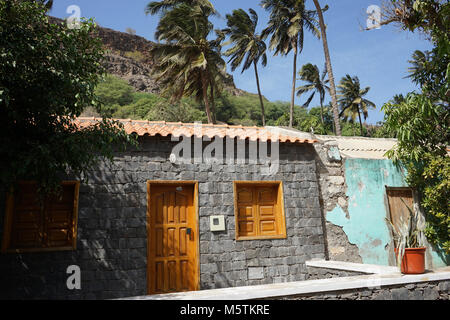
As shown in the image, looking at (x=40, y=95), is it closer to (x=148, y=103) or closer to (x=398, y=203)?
(x=398, y=203)

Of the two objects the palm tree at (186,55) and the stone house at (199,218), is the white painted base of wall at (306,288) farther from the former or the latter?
the palm tree at (186,55)

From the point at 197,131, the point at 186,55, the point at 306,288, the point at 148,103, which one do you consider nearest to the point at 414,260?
the point at 306,288

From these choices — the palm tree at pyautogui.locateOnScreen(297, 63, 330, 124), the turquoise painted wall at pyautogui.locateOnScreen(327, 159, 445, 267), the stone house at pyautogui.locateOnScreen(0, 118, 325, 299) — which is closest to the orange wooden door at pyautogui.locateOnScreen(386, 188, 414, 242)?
the turquoise painted wall at pyautogui.locateOnScreen(327, 159, 445, 267)

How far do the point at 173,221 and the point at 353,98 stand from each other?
3525 centimetres

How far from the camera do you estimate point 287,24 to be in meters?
22.6

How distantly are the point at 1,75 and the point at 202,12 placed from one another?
53.5ft

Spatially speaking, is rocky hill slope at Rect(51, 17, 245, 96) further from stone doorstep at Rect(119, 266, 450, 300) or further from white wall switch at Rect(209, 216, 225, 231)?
stone doorstep at Rect(119, 266, 450, 300)

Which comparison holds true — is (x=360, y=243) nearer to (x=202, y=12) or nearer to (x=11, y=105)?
(x=11, y=105)

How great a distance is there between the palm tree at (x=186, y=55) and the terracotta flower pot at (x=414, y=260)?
562 inches

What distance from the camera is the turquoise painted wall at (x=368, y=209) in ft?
23.9

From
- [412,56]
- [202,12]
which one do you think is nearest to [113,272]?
[202,12]

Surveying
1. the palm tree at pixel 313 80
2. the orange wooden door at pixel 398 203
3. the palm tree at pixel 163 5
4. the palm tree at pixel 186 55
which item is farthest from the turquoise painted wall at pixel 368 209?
the palm tree at pixel 313 80

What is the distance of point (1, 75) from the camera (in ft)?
12.8
